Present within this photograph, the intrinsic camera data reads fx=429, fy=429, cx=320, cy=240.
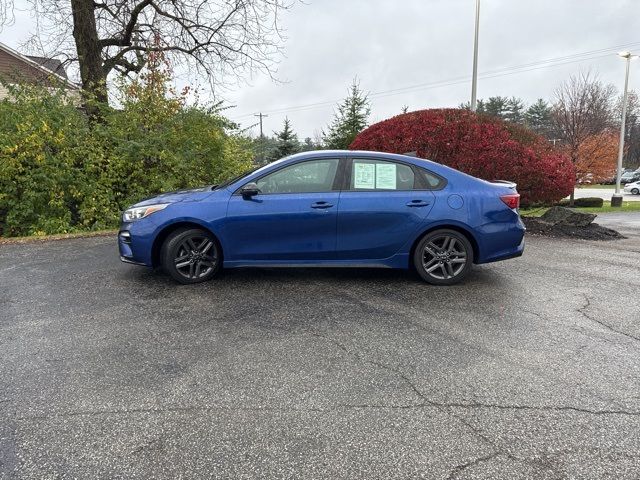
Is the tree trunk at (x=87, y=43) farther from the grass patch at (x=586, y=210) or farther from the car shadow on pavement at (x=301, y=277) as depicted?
the grass patch at (x=586, y=210)

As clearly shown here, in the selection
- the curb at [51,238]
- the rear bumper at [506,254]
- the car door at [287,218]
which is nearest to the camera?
the car door at [287,218]

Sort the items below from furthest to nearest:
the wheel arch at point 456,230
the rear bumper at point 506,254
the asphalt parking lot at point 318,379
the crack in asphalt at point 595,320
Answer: the rear bumper at point 506,254, the wheel arch at point 456,230, the crack in asphalt at point 595,320, the asphalt parking lot at point 318,379

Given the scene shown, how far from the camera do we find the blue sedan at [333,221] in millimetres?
4723

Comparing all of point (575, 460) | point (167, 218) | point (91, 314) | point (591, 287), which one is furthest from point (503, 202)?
point (91, 314)

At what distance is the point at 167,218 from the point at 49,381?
2.21 meters

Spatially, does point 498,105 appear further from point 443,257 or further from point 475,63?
point 443,257

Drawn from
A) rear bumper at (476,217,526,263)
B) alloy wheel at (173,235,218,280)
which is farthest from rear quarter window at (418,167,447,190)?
alloy wheel at (173,235,218,280)

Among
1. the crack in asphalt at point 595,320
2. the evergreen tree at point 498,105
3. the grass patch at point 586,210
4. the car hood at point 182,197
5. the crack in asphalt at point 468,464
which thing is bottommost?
the crack in asphalt at point 468,464

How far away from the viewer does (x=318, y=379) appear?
113 inches

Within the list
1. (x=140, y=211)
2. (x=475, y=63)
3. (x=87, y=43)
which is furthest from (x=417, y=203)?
(x=475, y=63)

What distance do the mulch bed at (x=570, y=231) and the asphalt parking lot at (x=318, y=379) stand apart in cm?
349

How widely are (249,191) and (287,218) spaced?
514mm

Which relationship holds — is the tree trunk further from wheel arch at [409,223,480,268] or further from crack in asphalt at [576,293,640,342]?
crack in asphalt at [576,293,640,342]

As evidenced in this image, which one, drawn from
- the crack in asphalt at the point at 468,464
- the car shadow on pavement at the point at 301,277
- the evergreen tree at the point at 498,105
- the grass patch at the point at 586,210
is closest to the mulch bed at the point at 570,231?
the grass patch at the point at 586,210
